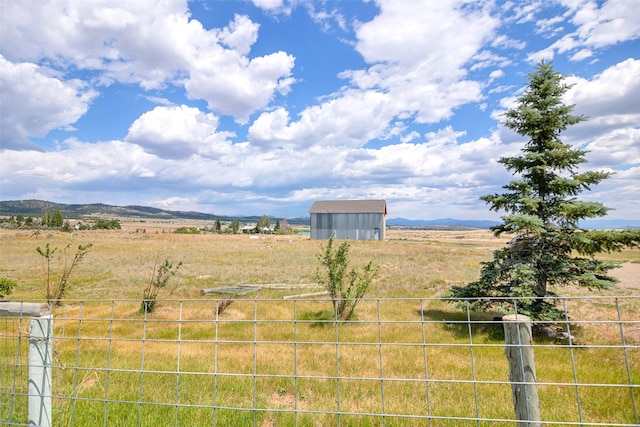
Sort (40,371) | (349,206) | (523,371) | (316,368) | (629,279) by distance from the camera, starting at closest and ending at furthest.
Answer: (523,371) < (40,371) < (316,368) < (629,279) < (349,206)

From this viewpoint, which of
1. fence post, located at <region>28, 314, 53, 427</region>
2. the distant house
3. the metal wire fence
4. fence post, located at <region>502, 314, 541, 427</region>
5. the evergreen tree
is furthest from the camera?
the distant house

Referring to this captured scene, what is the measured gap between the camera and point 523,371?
3.31 meters

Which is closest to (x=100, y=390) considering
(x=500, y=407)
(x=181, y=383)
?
(x=181, y=383)

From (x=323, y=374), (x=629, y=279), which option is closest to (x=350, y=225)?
(x=629, y=279)

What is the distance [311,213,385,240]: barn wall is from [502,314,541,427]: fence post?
180 feet

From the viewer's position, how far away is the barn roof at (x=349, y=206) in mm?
60128

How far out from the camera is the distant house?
58969 millimetres

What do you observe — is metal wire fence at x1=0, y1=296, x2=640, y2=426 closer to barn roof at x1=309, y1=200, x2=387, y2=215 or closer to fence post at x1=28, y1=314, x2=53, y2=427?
fence post at x1=28, y1=314, x2=53, y2=427

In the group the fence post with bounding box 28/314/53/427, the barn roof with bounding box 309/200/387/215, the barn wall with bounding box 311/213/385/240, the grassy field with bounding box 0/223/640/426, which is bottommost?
the grassy field with bounding box 0/223/640/426

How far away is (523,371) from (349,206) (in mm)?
59868

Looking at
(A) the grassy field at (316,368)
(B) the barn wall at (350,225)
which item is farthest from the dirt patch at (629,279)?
(B) the barn wall at (350,225)

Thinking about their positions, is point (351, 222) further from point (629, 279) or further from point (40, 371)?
point (40, 371)

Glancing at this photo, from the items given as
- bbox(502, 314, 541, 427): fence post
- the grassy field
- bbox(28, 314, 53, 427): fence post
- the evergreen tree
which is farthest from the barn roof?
bbox(28, 314, 53, 427): fence post

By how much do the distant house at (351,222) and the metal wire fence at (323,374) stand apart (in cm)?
4683
